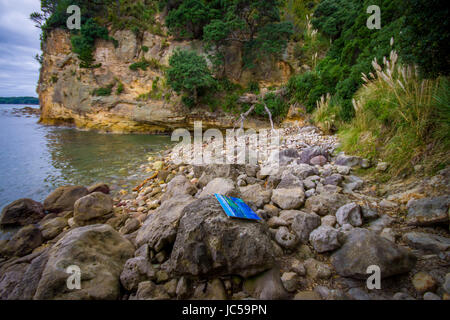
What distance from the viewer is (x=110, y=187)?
5.15 metres

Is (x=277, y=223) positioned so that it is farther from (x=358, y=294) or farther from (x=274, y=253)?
(x=358, y=294)

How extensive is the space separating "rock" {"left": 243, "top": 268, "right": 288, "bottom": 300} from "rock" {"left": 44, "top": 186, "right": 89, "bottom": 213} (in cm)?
429

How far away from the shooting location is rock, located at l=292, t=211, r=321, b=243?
6.64ft

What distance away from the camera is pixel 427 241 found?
1.72 metres

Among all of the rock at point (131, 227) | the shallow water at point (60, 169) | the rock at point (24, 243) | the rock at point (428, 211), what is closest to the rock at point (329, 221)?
the rock at point (428, 211)

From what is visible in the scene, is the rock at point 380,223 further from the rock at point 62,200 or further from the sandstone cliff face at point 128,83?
the sandstone cliff face at point 128,83

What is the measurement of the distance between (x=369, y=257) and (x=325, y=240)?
0.34 meters

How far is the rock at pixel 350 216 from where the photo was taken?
2.09 m

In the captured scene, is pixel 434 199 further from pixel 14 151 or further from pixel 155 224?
pixel 14 151

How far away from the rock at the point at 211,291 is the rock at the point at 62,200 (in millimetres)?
3965

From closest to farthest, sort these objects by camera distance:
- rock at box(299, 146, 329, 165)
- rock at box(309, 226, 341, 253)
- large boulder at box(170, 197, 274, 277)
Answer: large boulder at box(170, 197, 274, 277) → rock at box(309, 226, 341, 253) → rock at box(299, 146, 329, 165)

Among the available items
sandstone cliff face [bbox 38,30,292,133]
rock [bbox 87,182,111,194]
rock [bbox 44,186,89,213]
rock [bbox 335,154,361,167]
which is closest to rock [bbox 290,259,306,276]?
rock [bbox 335,154,361,167]

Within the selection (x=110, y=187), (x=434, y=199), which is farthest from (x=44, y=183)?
(x=434, y=199)

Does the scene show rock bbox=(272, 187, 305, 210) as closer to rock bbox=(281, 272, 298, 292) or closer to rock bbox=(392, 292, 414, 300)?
rock bbox=(281, 272, 298, 292)
